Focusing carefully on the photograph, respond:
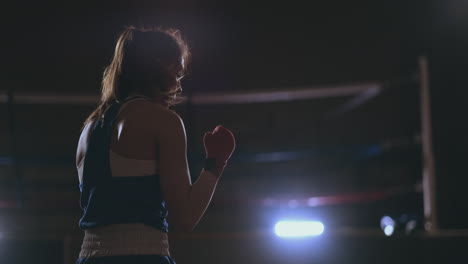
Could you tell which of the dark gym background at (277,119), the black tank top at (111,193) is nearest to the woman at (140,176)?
the black tank top at (111,193)

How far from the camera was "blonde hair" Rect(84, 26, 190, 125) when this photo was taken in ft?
4.00

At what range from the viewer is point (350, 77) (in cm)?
750

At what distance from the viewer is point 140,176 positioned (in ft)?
3.78

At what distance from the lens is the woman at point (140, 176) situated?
114 centimetres

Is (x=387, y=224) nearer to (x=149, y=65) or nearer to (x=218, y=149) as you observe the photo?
(x=218, y=149)

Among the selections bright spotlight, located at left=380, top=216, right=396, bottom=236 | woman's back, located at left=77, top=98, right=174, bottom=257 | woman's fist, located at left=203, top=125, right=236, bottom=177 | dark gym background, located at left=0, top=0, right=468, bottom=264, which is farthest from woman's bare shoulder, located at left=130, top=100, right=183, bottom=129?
bright spotlight, located at left=380, top=216, right=396, bottom=236

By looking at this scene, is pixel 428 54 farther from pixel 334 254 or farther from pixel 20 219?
pixel 20 219

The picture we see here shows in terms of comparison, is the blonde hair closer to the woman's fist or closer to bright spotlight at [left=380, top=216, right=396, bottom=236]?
the woman's fist

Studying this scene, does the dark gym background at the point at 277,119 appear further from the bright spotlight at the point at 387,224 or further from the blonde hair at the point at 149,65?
the blonde hair at the point at 149,65

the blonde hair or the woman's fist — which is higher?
the blonde hair

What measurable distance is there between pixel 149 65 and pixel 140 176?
0.74 ft

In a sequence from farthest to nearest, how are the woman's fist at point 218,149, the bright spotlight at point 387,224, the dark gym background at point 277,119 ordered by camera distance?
the bright spotlight at point 387,224, the dark gym background at point 277,119, the woman's fist at point 218,149

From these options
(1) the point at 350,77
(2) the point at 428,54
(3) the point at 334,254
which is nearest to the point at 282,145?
(1) the point at 350,77

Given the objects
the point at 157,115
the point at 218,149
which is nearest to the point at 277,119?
the point at 218,149
